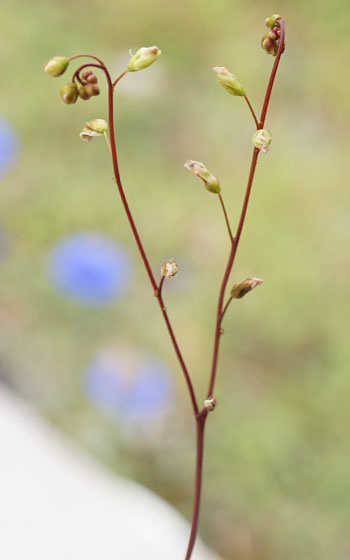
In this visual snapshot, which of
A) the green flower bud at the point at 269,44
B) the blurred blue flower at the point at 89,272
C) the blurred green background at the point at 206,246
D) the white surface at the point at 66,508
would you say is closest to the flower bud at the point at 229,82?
the green flower bud at the point at 269,44

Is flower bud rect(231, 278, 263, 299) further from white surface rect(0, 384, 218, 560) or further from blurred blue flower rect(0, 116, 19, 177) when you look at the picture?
blurred blue flower rect(0, 116, 19, 177)

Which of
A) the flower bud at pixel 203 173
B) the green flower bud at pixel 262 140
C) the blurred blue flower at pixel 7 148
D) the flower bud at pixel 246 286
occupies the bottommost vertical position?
the blurred blue flower at pixel 7 148

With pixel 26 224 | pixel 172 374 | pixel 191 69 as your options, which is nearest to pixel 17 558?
pixel 172 374

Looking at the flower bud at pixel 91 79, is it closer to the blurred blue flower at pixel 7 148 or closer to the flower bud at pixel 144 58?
the flower bud at pixel 144 58

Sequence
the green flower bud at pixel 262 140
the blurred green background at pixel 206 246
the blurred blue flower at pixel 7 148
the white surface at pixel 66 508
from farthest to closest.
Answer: the blurred blue flower at pixel 7 148 < the blurred green background at pixel 206 246 < the white surface at pixel 66 508 < the green flower bud at pixel 262 140

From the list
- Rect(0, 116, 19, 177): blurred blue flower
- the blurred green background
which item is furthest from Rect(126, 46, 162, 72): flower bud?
Rect(0, 116, 19, 177): blurred blue flower

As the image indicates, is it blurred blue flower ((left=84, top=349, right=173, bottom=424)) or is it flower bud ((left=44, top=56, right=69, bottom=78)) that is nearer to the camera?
flower bud ((left=44, top=56, right=69, bottom=78))
